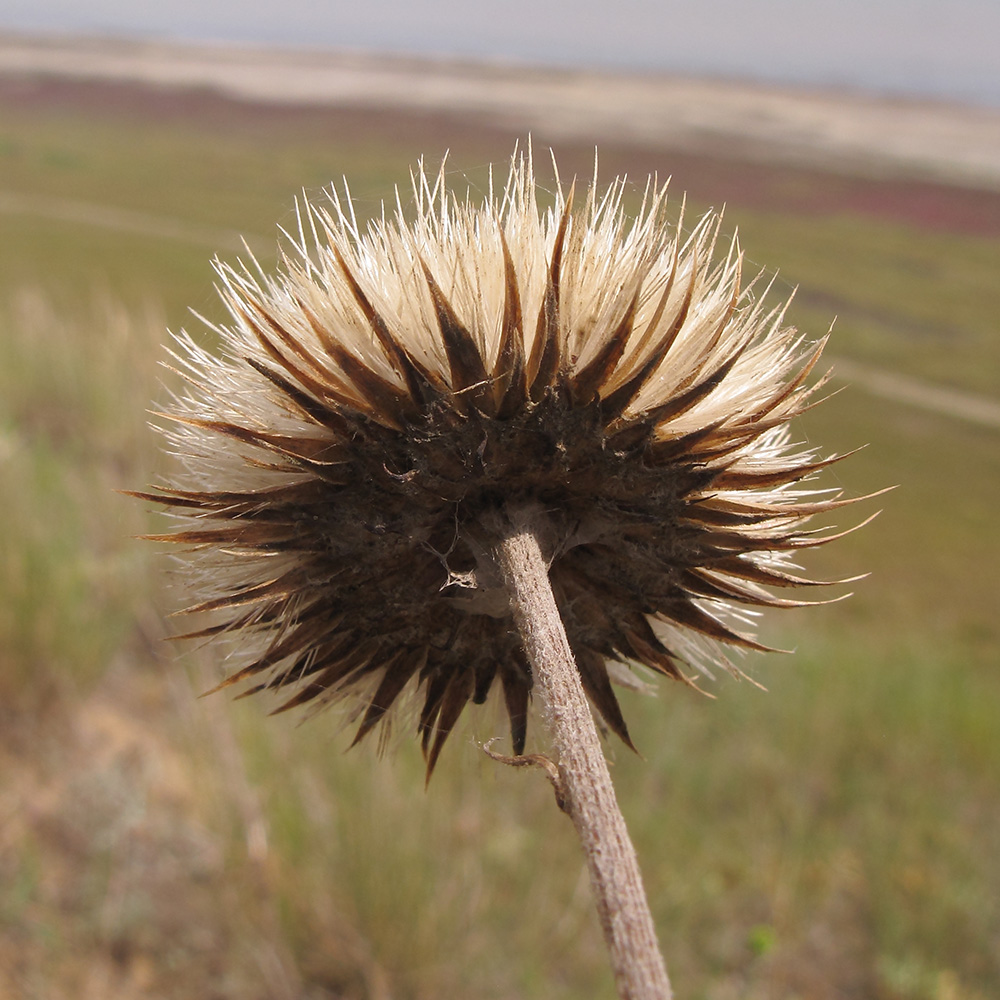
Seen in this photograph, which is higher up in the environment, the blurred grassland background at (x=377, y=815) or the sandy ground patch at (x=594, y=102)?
the sandy ground patch at (x=594, y=102)

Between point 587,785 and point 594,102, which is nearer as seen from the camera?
point 587,785

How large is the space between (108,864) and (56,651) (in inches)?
61.1

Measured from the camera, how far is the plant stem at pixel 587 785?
1129 millimetres

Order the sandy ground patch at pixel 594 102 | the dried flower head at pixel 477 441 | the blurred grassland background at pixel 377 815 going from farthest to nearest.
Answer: the sandy ground patch at pixel 594 102
the blurred grassland background at pixel 377 815
the dried flower head at pixel 477 441

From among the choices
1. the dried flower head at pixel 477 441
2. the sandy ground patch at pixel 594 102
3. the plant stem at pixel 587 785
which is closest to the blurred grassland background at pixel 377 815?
the dried flower head at pixel 477 441

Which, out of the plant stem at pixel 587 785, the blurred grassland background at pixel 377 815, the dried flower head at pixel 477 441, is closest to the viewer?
the plant stem at pixel 587 785

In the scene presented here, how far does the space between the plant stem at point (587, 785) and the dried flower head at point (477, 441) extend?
17 centimetres

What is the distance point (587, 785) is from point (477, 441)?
1.94 feet

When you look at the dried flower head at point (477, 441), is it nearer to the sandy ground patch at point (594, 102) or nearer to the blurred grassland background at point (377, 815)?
the blurred grassland background at point (377, 815)

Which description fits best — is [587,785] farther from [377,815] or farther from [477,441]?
[377,815]

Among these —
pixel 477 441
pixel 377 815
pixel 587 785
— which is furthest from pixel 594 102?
pixel 587 785

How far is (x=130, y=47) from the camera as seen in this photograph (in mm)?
72062

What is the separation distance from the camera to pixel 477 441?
1.55m

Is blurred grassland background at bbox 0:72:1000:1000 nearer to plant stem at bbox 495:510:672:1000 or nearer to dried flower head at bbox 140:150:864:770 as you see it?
dried flower head at bbox 140:150:864:770
